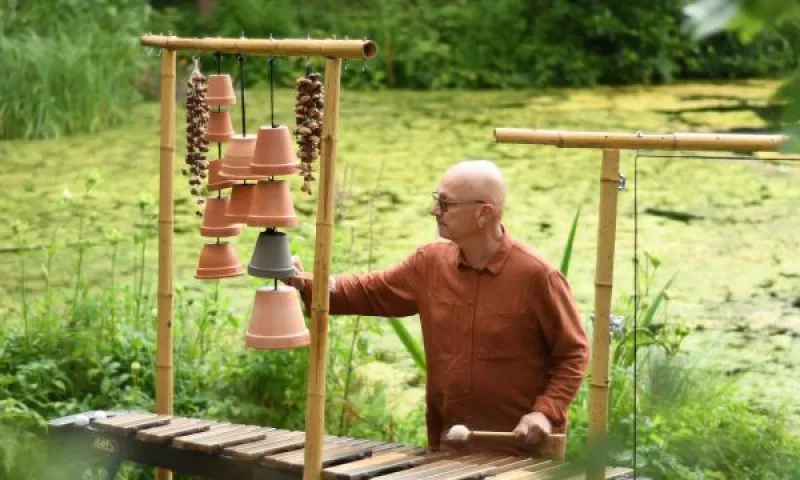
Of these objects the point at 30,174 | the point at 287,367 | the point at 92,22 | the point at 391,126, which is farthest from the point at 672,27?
the point at 287,367

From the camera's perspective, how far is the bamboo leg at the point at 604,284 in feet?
9.52

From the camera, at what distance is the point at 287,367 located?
461 cm

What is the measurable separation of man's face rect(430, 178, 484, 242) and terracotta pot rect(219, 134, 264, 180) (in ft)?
1.46

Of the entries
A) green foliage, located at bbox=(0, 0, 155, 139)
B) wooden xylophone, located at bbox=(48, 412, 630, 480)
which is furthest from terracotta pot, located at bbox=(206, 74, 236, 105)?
green foliage, located at bbox=(0, 0, 155, 139)

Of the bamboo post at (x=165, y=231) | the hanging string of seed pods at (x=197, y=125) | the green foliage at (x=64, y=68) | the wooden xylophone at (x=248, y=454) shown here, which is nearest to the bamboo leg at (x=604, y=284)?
the wooden xylophone at (x=248, y=454)

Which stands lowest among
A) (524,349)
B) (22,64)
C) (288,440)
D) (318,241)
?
(288,440)

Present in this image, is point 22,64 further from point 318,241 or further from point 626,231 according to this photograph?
point 318,241

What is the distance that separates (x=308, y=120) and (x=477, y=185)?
0.50 m

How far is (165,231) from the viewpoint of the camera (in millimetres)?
3900

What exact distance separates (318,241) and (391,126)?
24.6 feet

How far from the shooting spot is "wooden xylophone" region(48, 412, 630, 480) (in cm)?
319

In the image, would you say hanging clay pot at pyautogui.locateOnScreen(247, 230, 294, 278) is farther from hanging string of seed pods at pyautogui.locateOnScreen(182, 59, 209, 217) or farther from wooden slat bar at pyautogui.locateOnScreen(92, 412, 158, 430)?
wooden slat bar at pyautogui.locateOnScreen(92, 412, 158, 430)

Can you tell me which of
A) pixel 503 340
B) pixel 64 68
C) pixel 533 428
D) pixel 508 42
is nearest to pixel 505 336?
pixel 503 340

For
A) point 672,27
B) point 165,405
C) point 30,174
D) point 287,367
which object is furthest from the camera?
point 672,27
